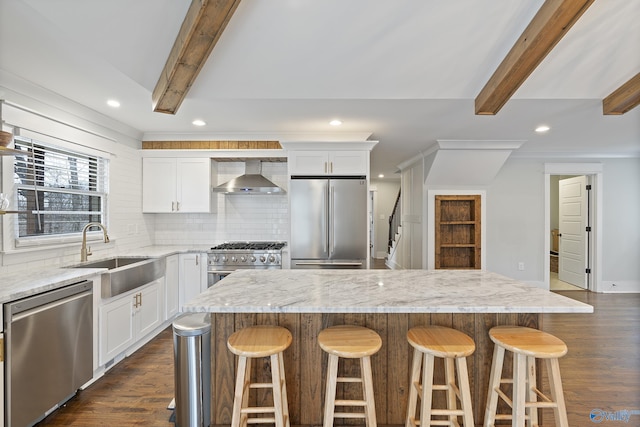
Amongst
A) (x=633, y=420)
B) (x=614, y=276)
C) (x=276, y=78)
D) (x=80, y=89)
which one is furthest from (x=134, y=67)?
(x=614, y=276)

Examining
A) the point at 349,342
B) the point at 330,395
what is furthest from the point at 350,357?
the point at 330,395

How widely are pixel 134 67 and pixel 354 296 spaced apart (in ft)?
7.38

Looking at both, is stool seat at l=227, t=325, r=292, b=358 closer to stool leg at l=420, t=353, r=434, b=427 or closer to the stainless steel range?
stool leg at l=420, t=353, r=434, b=427

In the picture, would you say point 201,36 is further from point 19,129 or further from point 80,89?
point 19,129

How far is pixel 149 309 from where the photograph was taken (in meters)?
3.12

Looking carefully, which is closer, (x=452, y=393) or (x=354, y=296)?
(x=452, y=393)

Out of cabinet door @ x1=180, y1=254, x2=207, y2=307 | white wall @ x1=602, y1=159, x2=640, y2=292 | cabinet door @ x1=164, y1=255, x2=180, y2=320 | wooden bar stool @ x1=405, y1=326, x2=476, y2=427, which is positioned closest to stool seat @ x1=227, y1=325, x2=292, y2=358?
wooden bar stool @ x1=405, y1=326, x2=476, y2=427

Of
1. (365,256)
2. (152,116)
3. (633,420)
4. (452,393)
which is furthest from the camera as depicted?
(365,256)

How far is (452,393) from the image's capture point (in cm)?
160

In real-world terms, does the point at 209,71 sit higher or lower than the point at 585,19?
lower

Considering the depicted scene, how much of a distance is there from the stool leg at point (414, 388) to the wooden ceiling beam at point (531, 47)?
206 centimetres

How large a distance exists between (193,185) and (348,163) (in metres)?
2.07

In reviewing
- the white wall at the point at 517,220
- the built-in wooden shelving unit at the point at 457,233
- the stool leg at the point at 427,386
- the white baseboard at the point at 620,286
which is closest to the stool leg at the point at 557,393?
the stool leg at the point at 427,386

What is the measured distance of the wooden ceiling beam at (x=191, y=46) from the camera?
171cm
